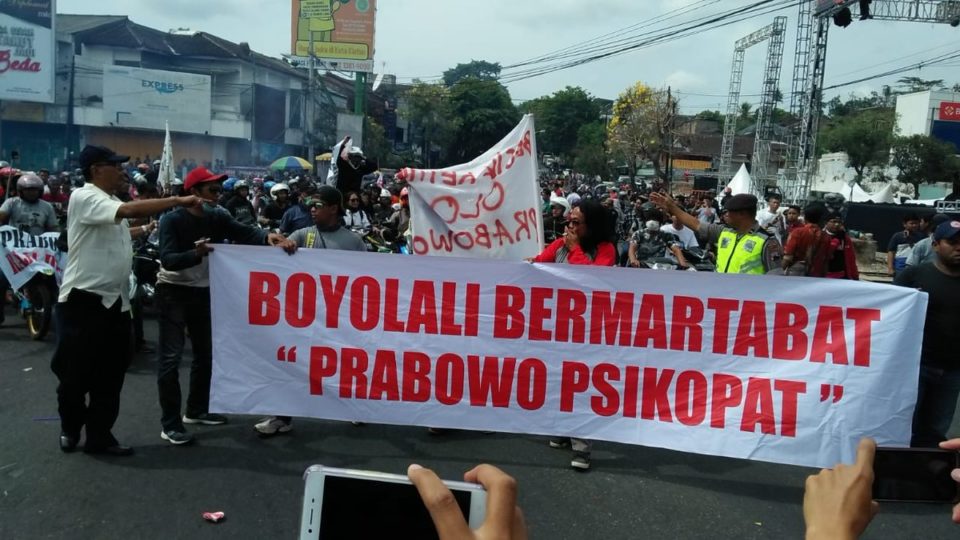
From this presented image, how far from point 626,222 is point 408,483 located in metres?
15.8

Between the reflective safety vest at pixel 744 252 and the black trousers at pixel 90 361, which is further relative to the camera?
the reflective safety vest at pixel 744 252

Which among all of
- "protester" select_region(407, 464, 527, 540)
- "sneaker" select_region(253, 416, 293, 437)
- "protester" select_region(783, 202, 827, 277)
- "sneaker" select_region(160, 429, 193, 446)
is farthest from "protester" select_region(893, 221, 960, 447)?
"sneaker" select_region(160, 429, 193, 446)

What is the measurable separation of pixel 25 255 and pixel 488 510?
8.15 metres

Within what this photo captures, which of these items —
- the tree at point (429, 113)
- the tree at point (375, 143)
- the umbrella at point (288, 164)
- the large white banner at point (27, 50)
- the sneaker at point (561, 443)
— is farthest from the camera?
the tree at point (429, 113)

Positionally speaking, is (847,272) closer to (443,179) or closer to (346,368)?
(443,179)

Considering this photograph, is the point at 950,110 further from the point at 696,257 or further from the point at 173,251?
the point at 173,251

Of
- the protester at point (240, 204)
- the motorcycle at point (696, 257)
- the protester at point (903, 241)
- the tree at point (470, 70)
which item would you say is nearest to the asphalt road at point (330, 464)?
the protester at point (240, 204)

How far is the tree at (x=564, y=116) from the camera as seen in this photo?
95500 mm

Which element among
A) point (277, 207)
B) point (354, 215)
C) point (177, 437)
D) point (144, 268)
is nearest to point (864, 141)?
point (354, 215)

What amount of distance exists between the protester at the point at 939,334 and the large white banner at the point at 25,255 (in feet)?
24.8

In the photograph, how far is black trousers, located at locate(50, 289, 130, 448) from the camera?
4.56 m

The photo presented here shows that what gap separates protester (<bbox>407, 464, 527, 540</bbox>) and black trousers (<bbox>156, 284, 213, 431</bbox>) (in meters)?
4.24

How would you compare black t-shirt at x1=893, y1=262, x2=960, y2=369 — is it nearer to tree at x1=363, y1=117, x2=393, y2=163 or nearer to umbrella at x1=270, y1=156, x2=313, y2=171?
umbrella at x1=270, y1=156, x2=313, y2=171

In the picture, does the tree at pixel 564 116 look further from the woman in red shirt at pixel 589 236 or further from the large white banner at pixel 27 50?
the woman in red shirt at pixel 589 236
